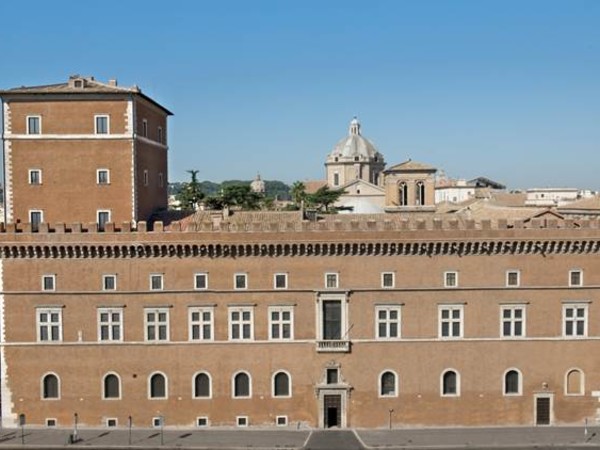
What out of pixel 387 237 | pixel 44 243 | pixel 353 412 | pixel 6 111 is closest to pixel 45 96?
pixel 6 111

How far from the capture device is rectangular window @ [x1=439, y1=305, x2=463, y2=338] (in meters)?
38.0

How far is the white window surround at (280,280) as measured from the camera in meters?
37.8

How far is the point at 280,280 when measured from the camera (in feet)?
124

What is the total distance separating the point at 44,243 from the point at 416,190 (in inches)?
1204

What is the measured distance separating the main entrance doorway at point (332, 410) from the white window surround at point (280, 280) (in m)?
6.40

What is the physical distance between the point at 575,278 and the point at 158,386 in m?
23.1

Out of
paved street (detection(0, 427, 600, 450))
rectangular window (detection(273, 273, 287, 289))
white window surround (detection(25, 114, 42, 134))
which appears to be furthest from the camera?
white window surround (detection(25, 114, 42, 134))

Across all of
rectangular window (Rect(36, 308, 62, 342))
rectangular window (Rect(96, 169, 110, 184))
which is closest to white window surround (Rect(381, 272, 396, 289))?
rectangular window (Rect(96, 169, 110, 184))

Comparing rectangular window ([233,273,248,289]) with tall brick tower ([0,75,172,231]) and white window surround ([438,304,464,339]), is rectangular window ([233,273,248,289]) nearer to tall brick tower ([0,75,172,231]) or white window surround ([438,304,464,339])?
tall brick tower ([0,75,172,231])

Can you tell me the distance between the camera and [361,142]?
396ft

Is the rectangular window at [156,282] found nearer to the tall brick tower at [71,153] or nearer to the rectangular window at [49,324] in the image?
the tall brick tower at [71,153]

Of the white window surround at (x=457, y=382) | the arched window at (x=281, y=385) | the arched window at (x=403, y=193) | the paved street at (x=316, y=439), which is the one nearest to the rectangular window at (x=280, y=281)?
the arched window at (x=281, y=385)

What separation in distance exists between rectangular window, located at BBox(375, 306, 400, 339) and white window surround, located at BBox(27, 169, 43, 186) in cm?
1981

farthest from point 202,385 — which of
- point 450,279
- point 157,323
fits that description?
point 450,279
